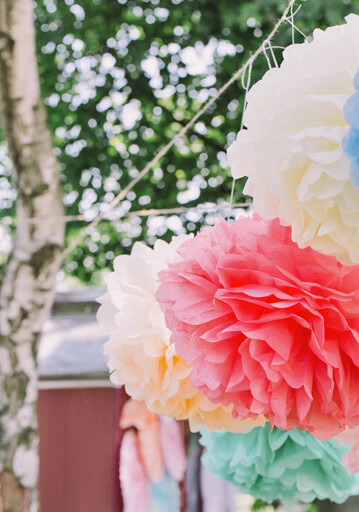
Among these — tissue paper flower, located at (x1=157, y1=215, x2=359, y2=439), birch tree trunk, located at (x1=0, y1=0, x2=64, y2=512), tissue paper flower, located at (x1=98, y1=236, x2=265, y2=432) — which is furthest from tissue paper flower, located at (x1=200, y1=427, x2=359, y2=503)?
birch tree trunk, located at (x1=0, y1=0, x2=64, y2=512)

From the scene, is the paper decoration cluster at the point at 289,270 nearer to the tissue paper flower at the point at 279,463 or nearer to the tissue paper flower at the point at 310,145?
the tissue paper flower at the point at 310,145

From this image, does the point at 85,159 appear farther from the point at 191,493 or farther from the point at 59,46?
the point at 191,493

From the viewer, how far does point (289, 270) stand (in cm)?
62

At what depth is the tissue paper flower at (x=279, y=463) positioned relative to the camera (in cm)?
114

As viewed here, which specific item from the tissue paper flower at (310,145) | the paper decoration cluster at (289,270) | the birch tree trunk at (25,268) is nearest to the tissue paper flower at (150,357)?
the paper decoration cluster at (289,270)

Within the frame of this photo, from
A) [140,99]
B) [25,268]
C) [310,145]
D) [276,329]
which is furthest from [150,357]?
[140,99]

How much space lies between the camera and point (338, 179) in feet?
1.64

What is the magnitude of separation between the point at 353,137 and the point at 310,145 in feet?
0.14

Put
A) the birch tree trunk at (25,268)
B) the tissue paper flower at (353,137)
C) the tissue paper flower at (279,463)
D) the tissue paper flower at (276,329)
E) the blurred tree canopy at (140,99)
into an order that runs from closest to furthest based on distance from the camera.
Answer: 1. the tissue paper flower at (353,137)
2. the tissue paper flower at (276,329)
3. the tissue paper flower at (279,463)
4. the birch tree trunk at (25,268)
5. the blurred tree canopy at (140,99)

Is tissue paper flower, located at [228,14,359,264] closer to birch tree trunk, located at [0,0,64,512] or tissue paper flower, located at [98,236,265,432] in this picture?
tissue paper flower, located at [98,236,265,432]

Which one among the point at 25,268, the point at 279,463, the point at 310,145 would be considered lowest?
the point at 25,268

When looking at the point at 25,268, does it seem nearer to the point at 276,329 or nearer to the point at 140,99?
the point at 140,99

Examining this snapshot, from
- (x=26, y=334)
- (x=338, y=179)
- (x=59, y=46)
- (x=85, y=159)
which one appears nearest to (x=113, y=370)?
(x=338, y=179)

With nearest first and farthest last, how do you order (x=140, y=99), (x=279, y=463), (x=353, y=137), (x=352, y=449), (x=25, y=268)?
(x=353, y=137) → (x=352, y=449) → (x=279, y=463) → (x=25, y=268) → (x=140, y=99)
